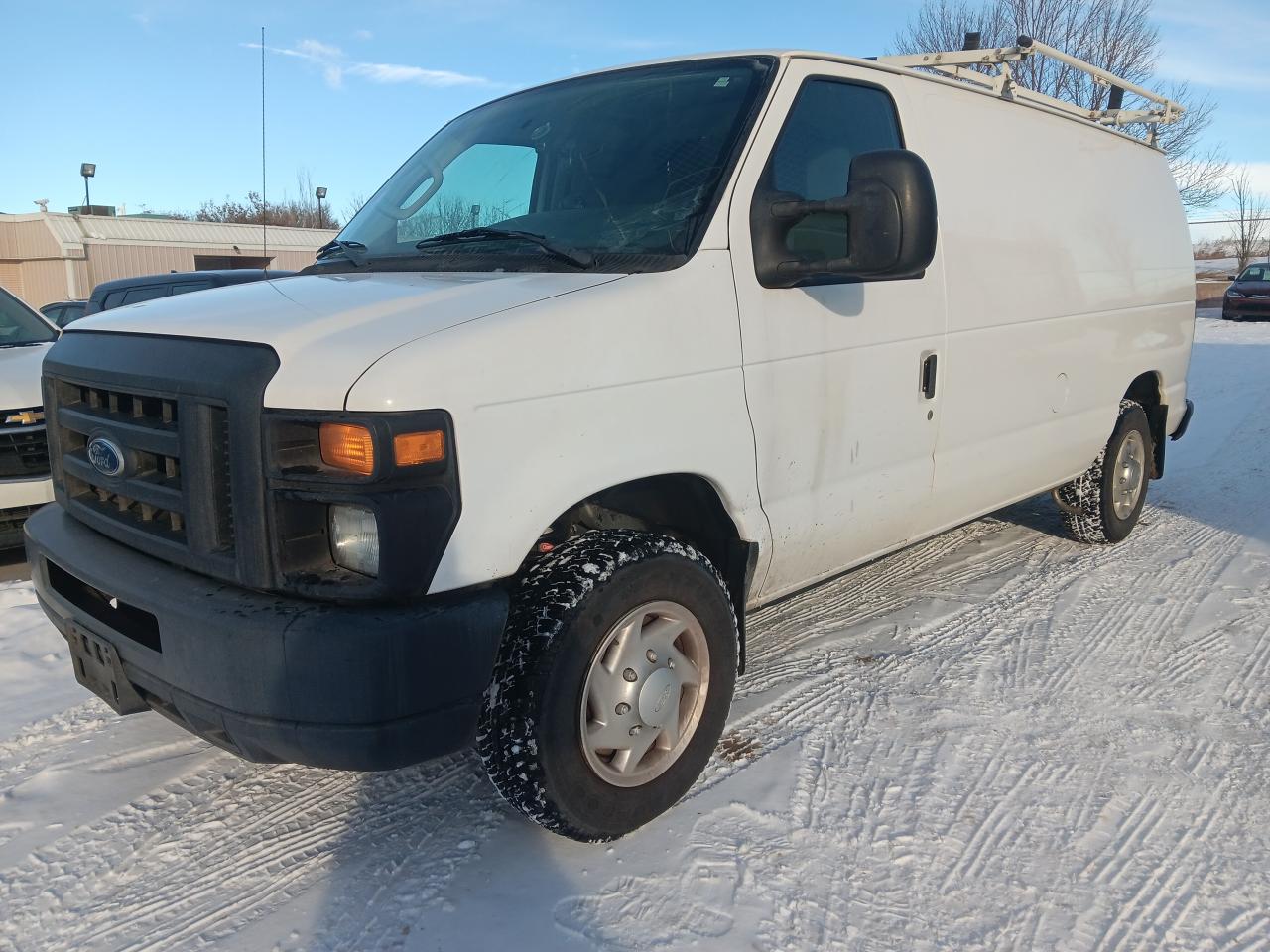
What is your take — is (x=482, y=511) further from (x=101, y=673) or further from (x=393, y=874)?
(x=101, y=673)

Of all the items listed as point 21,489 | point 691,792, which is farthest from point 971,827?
point 21,489

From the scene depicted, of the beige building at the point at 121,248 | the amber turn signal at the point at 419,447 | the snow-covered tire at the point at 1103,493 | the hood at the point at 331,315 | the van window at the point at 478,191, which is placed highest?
the beige building at the point at 121,248

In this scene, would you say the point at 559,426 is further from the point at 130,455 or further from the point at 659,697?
the point at 130,455

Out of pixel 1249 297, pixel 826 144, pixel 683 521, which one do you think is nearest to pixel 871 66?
pixel 826 144

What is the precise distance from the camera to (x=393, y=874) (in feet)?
8.80

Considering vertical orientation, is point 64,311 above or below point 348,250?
below

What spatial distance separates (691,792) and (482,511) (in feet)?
4.16

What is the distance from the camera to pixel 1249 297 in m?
24.7

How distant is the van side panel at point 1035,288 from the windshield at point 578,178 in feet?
3.71

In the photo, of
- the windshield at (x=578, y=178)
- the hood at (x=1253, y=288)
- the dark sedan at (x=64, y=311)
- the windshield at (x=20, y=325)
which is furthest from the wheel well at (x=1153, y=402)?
the hood at (x=1253, y=288)

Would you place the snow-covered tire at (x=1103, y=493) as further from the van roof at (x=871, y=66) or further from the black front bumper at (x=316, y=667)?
the black front bumper at (x=316, y=667)

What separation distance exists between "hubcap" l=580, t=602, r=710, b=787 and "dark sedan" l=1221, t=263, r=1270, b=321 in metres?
26.9

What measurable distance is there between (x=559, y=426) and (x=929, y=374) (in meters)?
1.83

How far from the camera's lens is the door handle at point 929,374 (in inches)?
148
